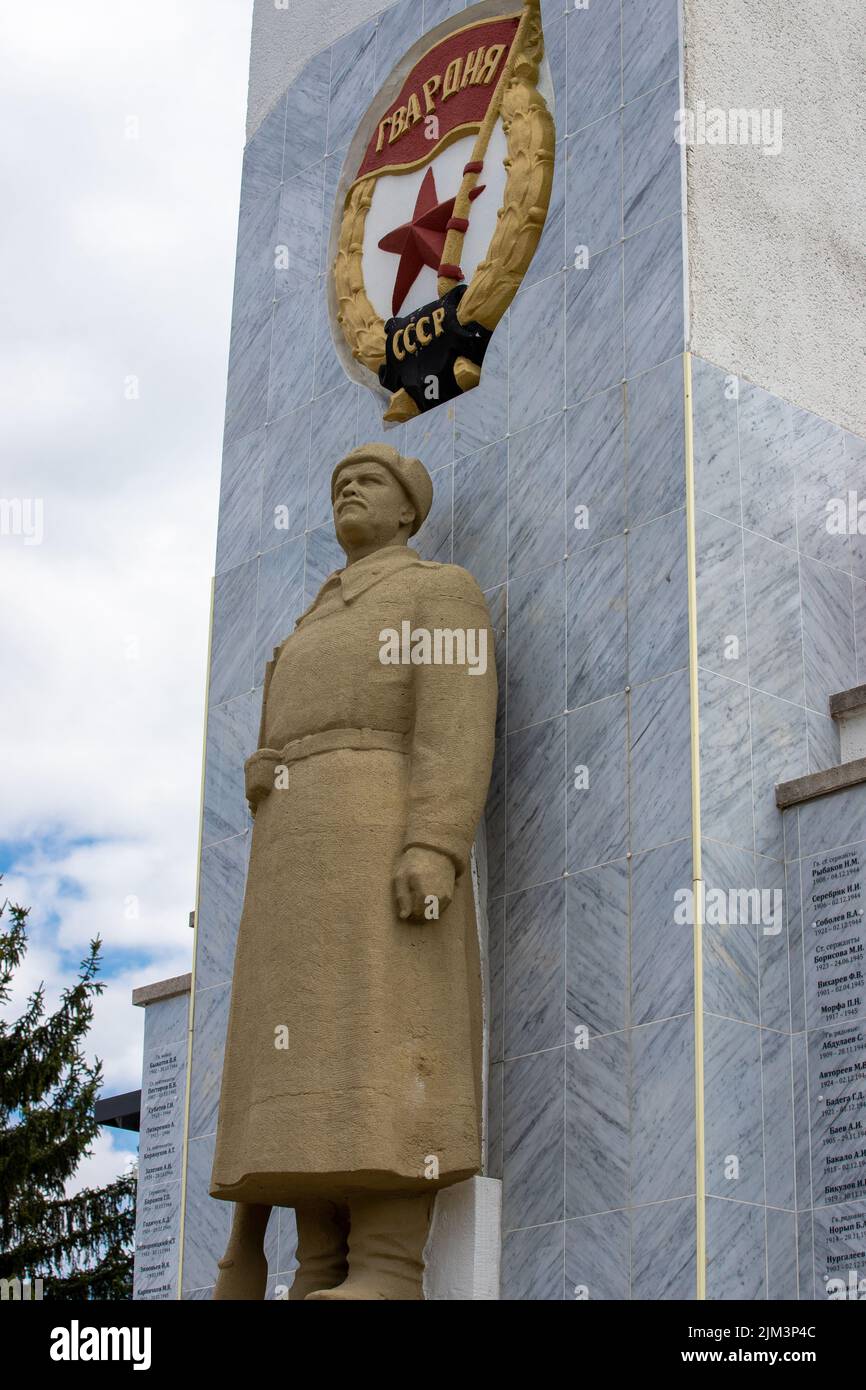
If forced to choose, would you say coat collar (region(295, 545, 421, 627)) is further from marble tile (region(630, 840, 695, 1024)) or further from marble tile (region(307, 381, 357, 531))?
marble tile (region(630, 840, 695, 1024))

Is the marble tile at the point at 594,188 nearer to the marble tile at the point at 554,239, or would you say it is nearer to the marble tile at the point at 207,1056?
the marble tile at the point at 554,239

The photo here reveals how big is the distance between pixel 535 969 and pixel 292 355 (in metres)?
4.50

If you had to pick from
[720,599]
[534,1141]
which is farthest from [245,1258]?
[720,599]

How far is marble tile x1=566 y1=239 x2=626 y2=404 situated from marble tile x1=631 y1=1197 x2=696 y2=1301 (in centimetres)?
385

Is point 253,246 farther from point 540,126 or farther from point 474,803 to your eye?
point 474,803

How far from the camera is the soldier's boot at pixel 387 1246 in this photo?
360 inches

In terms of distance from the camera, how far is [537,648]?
10.3m

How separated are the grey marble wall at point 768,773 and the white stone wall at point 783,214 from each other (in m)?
0.27

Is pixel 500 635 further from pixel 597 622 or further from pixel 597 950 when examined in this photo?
pixel 597 950

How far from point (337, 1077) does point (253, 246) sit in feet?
20.2

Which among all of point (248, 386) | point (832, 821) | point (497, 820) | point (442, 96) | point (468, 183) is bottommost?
point (832, 821)

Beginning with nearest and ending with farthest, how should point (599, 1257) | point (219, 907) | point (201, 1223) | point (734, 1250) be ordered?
point (734, 1250), point (599, 1257), point (201, 1223), point (219, 907)

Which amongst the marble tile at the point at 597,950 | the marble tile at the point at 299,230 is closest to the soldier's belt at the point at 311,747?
the marble tile at the point at 597,950

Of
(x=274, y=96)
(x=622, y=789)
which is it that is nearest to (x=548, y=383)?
(x=622, y=789)
